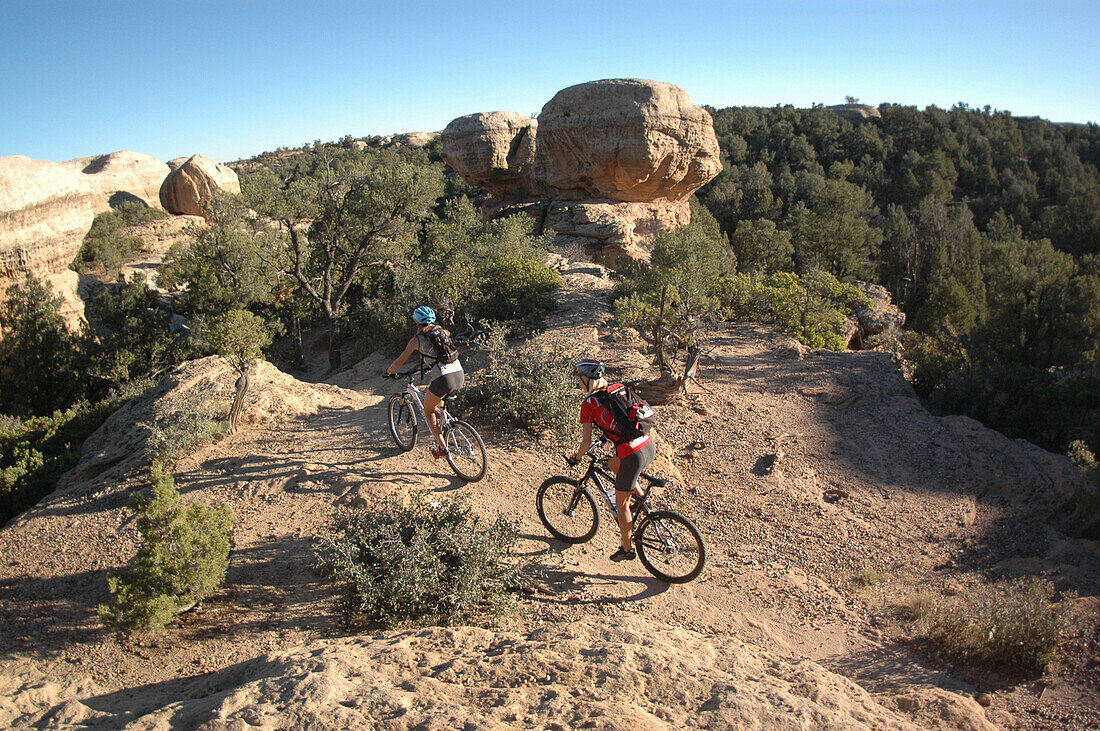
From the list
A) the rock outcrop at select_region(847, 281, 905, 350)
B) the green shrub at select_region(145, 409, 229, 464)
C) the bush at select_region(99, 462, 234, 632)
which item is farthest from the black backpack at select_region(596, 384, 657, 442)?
the rock outcrop at select_region(847, 281, 905, 350)

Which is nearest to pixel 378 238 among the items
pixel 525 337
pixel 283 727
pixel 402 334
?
pixel 402 334

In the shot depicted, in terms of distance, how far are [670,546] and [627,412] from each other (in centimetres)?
128

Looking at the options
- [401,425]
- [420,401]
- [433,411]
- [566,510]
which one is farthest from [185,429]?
[566,510]

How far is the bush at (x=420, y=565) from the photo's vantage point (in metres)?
4.45

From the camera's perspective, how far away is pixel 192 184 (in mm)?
26984

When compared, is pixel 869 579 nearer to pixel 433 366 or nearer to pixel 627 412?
pixel 627 412

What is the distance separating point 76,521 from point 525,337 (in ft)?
22.9

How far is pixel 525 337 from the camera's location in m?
11.2

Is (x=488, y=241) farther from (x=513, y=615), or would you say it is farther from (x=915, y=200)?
(x=915, y=200)

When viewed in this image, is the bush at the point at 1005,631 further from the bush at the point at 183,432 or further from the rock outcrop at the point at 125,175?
the rock outcrop at the point at 125,175

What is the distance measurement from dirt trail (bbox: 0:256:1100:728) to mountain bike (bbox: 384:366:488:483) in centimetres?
20

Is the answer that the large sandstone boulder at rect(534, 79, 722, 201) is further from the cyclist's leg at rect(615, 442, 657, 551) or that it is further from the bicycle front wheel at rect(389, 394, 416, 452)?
the cyclist's leg at rect(615, 442, 657, 551)

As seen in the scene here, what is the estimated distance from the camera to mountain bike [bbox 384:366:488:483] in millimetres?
6363

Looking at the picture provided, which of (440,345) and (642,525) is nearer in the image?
(642,525)
